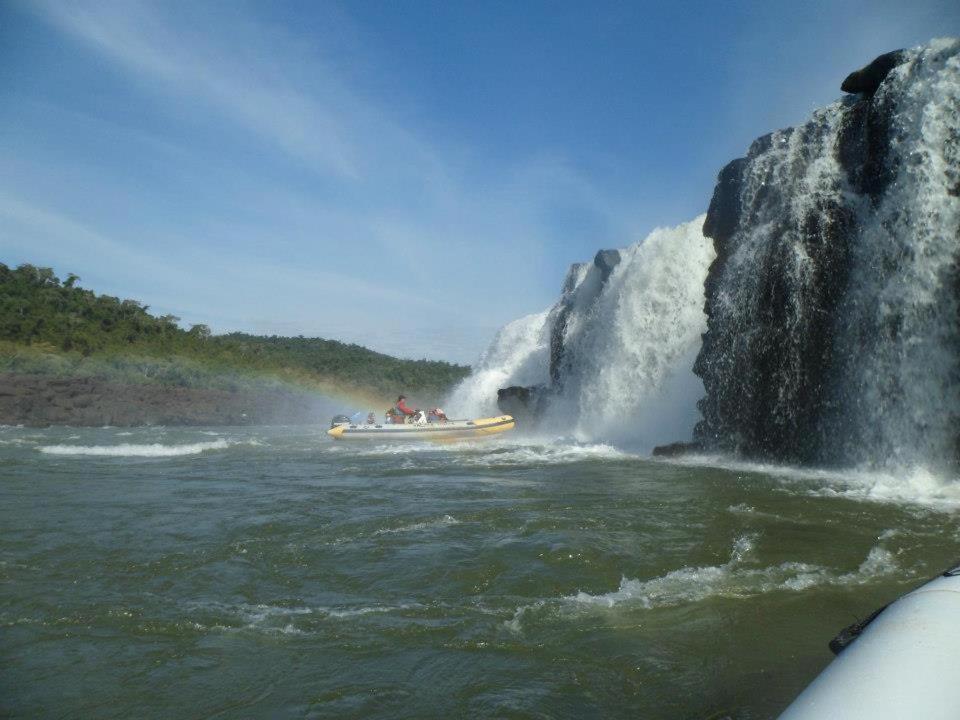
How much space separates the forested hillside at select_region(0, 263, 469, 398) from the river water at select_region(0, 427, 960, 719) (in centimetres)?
3728

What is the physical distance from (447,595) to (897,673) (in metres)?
3.47

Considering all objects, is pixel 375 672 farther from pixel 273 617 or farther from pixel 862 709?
pixel 862 709

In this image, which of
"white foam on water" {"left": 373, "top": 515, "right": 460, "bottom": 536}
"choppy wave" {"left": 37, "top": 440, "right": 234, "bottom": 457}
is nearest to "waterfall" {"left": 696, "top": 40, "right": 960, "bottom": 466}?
"white foam on water" {"left": 373, "top": 515, "right": 460, "bottom": 536}

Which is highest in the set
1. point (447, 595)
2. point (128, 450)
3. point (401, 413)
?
point (401, 413)

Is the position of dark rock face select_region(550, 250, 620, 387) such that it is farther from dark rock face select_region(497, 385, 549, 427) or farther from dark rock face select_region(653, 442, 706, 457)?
dark rock face select_region(653, 442, 706, 457)

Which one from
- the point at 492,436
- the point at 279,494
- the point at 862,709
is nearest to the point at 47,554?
the point at 279,494

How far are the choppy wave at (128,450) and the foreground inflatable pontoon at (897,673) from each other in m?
17.9

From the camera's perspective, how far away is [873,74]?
13.2 metres

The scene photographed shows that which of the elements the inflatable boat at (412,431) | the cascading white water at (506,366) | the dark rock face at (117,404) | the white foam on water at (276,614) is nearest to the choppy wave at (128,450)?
the inflatable boat at (412,431)

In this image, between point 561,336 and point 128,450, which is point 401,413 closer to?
point 128,450

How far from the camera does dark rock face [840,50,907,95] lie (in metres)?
12.7

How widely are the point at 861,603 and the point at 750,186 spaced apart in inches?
546

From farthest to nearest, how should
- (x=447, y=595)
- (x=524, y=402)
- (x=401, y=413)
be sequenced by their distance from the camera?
(x=524, y=402), (x=401, y=413), (x=447, y=595)

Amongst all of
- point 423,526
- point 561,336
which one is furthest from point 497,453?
point 561,336
